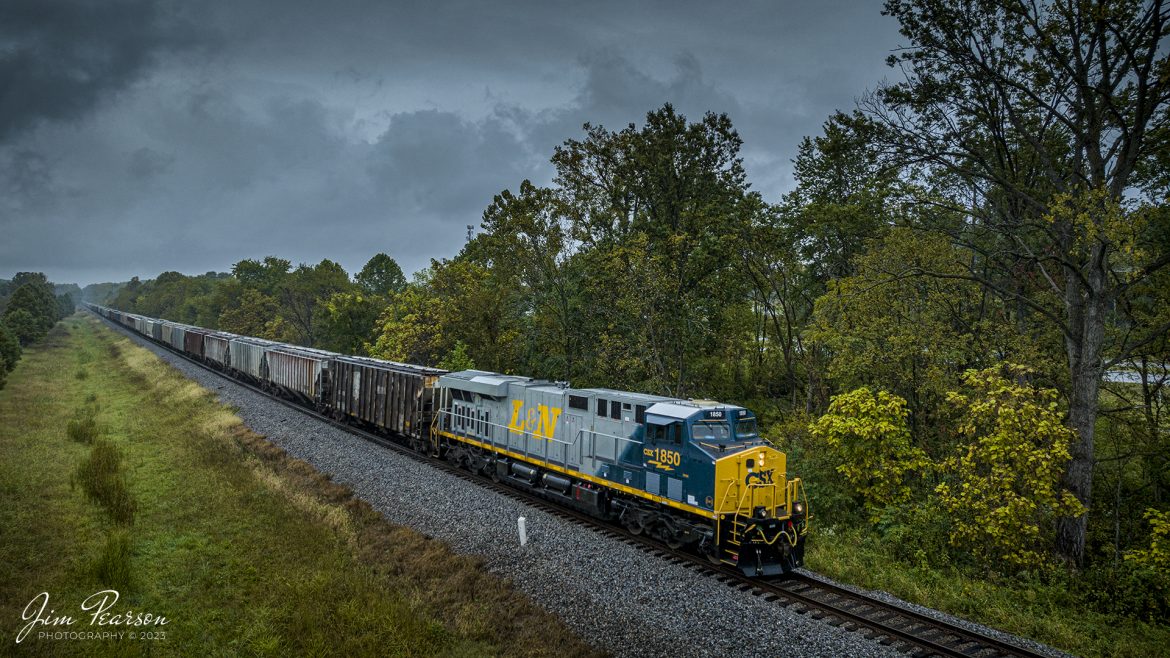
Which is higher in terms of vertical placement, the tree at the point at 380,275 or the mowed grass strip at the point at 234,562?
the tree at the point at 380,275

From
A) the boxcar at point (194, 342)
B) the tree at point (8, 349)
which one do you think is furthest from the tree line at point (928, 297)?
the tree at point (8, 349)

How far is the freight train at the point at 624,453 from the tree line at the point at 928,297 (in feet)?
14.0

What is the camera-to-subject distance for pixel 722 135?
31438mm

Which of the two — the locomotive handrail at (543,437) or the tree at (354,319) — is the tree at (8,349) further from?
the locomotive handrail at (543,437)

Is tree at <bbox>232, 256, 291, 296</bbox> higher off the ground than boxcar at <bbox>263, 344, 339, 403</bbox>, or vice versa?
tree at <bbox>232, 256, 291, 296</bbox>

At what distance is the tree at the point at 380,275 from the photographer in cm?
8059

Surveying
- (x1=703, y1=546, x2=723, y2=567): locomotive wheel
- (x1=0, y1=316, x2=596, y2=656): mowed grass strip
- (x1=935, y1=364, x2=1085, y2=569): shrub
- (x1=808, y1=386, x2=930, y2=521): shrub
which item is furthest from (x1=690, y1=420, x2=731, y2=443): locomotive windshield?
(x1=0, y1=316, x2=596, y2=656): mowed grass strip

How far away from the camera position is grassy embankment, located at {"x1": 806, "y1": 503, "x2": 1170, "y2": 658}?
10.3 m

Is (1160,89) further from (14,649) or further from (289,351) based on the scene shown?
(289,351)

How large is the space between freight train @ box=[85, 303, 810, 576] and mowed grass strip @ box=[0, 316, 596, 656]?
4.09 metres

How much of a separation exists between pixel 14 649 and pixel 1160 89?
943 inches

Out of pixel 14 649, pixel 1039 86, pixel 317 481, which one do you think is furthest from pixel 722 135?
pixel 14 649

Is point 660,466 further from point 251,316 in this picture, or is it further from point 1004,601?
point 251,316

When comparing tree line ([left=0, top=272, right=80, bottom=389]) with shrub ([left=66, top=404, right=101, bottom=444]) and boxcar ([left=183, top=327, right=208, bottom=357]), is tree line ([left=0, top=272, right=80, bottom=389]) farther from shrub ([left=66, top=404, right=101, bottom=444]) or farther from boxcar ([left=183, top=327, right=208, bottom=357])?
shrub ([left=66, top=404, right=101, bottom=444])
